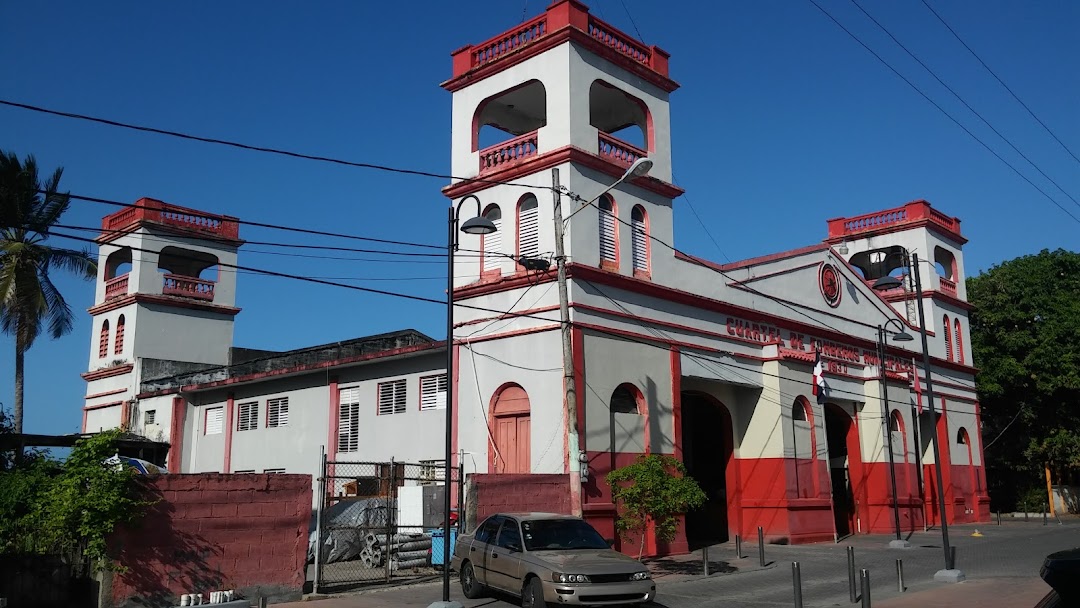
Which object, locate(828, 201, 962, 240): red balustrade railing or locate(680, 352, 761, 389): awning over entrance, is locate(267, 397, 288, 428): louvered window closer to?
locate(680, 352, 761, 389): awning over entrance

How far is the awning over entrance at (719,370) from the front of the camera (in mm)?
24641

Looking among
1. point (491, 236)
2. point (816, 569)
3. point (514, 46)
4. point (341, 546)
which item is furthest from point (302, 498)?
point (514, 46)

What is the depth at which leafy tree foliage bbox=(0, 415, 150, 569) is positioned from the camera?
13453 mm

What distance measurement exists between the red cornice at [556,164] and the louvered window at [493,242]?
0.72 meters

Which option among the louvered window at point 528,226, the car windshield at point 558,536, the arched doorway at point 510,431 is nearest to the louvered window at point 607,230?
the louvered window at point 528,226

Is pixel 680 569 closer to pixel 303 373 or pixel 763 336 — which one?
pixel 763 336

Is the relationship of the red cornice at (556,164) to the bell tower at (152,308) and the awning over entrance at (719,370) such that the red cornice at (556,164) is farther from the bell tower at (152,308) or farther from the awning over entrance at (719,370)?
the bell tower at (152,308)

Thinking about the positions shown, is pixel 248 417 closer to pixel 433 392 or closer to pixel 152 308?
pixel 152 308

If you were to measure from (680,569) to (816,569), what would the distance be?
10.8 ft

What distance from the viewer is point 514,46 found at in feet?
79.3

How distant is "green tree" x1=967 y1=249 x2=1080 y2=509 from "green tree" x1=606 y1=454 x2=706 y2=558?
1198 inches

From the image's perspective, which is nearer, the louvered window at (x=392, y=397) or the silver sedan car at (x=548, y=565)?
the silver sedan car at (x=548, y=565)

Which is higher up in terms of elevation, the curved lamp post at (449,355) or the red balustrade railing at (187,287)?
the red balustrade railing at (187,287)

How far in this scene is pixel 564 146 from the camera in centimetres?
2222
